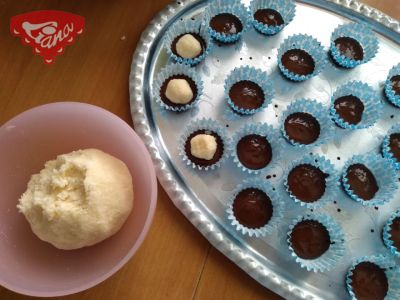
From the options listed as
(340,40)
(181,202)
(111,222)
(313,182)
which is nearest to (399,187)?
(313,182)

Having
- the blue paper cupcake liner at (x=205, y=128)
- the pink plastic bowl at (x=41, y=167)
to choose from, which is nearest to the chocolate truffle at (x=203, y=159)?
the blue paper cupcake liner at (x=205, y=128)

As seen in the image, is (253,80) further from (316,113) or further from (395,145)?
A: (395,145)

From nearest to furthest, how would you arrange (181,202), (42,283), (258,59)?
1. (42,283)
2. (181,202)
3. (258,59)

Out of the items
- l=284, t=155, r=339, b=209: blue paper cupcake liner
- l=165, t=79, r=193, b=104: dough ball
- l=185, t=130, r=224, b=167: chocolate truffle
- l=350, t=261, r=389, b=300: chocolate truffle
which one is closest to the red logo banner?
l=165, t=79, r=193, b=104: dough ball

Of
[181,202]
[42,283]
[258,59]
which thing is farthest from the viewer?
[258,59]

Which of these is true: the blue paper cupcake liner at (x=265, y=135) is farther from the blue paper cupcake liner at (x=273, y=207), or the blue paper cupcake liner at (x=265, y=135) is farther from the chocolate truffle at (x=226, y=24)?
the chocolate truffle at (x=226, y=24)

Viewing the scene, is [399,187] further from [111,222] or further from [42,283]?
[42,283]

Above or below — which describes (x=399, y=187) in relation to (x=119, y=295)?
above
